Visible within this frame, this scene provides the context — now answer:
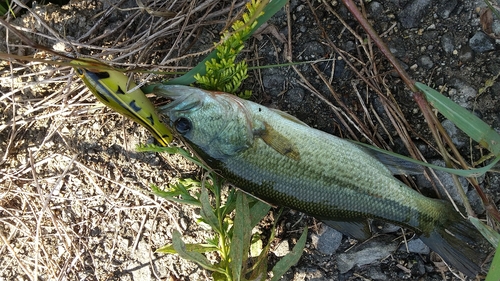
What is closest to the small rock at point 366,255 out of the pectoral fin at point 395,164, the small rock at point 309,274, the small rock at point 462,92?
the small rock at point 309,274

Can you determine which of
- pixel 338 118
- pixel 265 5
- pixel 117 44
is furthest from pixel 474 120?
pixel 117 44

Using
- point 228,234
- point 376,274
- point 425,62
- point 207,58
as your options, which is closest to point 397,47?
point 425,62

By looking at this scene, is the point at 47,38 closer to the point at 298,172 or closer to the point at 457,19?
the point at 298,172

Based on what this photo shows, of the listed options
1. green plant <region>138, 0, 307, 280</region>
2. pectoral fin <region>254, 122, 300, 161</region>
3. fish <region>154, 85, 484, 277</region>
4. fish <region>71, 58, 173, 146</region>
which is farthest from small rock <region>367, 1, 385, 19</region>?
fish <region>71, 58, 173, 146</region>

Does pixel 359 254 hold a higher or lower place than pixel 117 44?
lower

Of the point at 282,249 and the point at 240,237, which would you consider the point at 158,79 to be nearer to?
the point at 240,237

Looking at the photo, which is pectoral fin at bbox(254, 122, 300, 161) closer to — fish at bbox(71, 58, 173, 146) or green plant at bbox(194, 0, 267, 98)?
green plant at bbox(194, 0, 267, 98)
